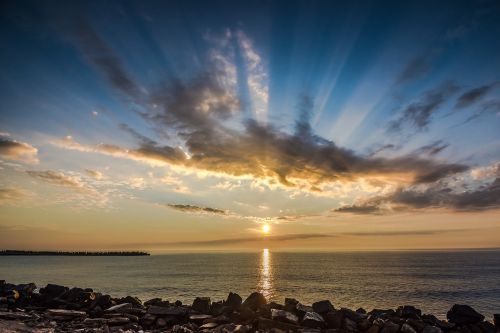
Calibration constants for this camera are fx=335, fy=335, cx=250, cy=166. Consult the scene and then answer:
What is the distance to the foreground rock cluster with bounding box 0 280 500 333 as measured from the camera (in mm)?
19734

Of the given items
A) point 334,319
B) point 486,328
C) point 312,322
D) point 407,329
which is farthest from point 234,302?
point 486,328

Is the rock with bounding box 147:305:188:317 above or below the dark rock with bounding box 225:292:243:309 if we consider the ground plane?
below

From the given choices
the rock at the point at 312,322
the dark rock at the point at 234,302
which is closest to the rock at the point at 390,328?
the rock at the point at 312,322

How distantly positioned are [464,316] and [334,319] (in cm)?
909

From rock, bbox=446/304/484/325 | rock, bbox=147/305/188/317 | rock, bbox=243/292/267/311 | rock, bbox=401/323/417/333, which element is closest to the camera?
rock, bbox=401/323/417/333

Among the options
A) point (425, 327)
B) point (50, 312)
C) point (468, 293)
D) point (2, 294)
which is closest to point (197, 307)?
point (50, 312)

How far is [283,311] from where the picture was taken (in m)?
21.0

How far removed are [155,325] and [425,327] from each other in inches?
648

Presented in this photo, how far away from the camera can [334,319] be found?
21.0 m

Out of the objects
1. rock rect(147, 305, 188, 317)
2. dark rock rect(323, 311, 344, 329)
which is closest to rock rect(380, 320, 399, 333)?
dark rock rect(323, 311, 344, 329)

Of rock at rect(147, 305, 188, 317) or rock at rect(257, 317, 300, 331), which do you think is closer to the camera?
rock at rect(257, 317, 300, 331)

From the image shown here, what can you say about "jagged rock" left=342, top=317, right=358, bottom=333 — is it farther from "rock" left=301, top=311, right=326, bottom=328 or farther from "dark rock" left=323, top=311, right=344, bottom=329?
"rock" left=301, top=311, right=326, bottom=328

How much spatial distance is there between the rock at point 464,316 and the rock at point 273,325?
1114 cm

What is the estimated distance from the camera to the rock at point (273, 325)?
64.9ft
